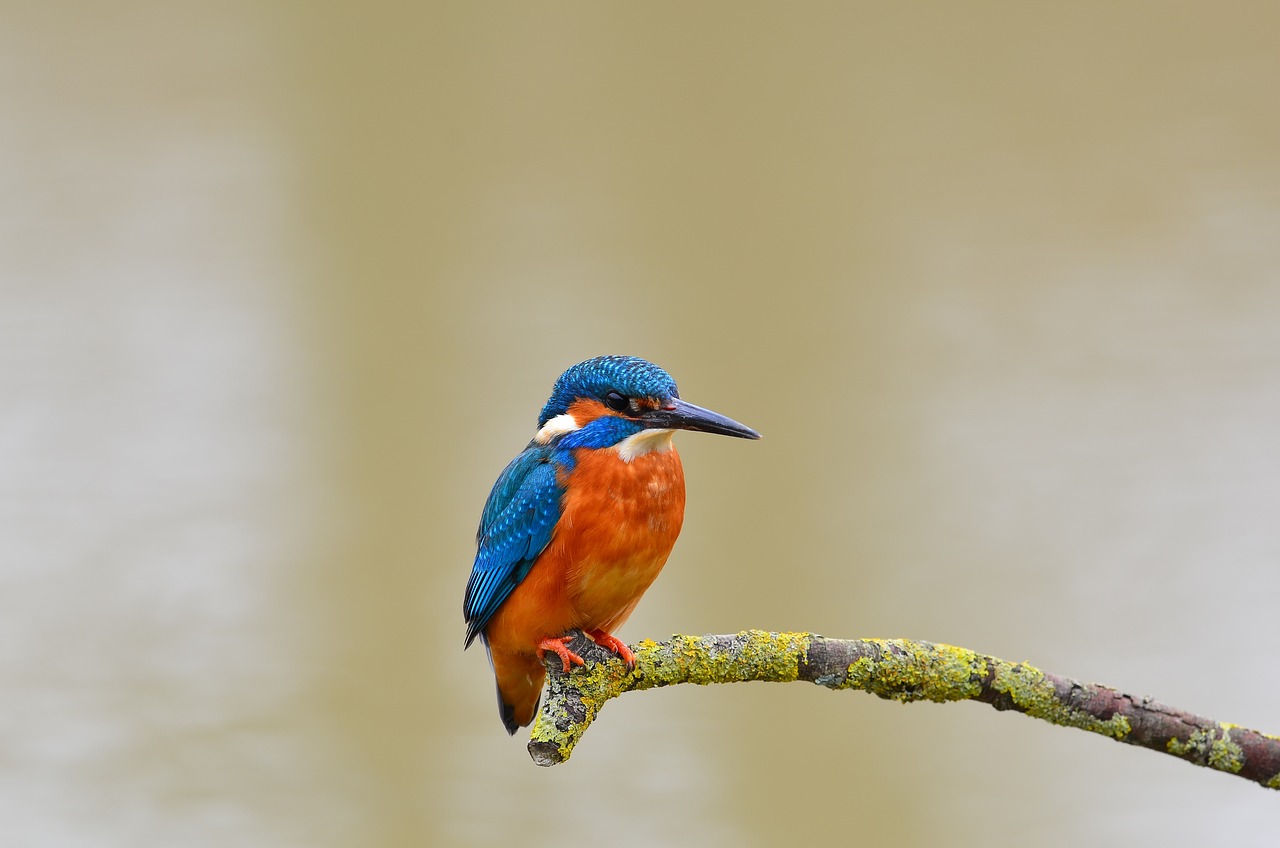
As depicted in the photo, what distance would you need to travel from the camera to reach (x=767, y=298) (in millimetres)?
5277

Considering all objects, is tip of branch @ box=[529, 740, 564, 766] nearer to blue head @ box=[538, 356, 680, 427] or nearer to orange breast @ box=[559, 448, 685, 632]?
orange breast @ box=[559, 448, 685, 632]

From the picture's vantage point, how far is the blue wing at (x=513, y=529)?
84.5 inches

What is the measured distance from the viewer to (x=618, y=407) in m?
2.15

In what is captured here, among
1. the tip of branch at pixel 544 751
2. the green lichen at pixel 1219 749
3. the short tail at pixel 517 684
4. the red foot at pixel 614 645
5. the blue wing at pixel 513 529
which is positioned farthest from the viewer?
the short tail at pixel 517 684

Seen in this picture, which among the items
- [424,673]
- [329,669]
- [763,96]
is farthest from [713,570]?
[763,96]

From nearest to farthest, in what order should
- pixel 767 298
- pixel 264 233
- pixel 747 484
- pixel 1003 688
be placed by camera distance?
1. pixel 1003 688
2. pixel 747 484
3. pixel 767 298
4. pixel 264 233

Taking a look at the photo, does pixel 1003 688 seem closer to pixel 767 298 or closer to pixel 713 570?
pixel 713 570

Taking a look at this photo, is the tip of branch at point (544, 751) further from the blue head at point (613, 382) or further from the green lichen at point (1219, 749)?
the green lichen at point (1219, 749)

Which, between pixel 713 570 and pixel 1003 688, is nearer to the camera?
pixel 1003 688

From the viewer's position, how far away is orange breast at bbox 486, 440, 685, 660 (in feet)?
6.88

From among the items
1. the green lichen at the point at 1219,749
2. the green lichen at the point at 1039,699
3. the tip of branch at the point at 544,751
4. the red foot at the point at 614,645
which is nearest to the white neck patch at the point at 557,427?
the red foot at the point at 614,645

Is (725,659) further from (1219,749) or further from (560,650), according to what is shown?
(1219,749)

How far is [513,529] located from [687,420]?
0.34 meters

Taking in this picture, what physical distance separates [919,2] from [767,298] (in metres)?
1.75
